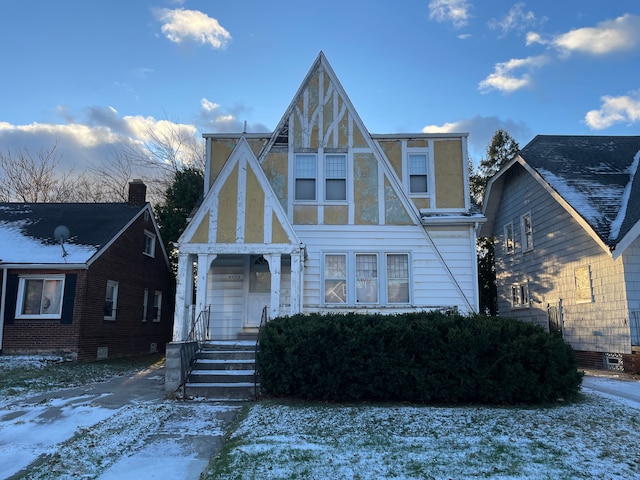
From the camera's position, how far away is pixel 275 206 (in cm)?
1134

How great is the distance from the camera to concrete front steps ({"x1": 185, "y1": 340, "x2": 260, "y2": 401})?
9172 mm

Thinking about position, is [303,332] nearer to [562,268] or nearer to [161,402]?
[161,402]

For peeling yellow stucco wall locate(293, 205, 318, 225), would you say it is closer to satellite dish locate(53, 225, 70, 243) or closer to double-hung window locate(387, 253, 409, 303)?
double-hung window locate(387, 253, 409, 303)

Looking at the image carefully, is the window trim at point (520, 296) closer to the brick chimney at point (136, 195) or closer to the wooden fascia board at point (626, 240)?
the wooden fascia board at point (626, 240)

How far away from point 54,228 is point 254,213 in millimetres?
10626

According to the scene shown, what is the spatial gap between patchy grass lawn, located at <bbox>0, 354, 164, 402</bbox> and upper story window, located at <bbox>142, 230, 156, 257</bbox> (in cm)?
582

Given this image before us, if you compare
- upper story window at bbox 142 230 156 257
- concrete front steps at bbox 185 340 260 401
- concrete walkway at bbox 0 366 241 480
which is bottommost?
concrete walkway at bbox 0 366 241 480

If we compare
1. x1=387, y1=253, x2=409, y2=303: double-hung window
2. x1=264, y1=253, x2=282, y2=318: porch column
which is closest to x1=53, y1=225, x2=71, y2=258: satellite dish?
x1=264, y1=253, x2=282, y2=318: porch column

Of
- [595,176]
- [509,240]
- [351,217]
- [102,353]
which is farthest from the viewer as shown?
[509,240]

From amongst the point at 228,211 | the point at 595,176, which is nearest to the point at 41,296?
the point at 228,211

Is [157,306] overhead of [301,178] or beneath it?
beneath

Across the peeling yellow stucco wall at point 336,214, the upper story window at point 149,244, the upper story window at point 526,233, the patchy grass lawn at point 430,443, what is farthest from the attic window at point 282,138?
the upper story window at point 526,233

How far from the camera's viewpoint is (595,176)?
51.9 feet

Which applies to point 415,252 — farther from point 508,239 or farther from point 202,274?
point 508,239
